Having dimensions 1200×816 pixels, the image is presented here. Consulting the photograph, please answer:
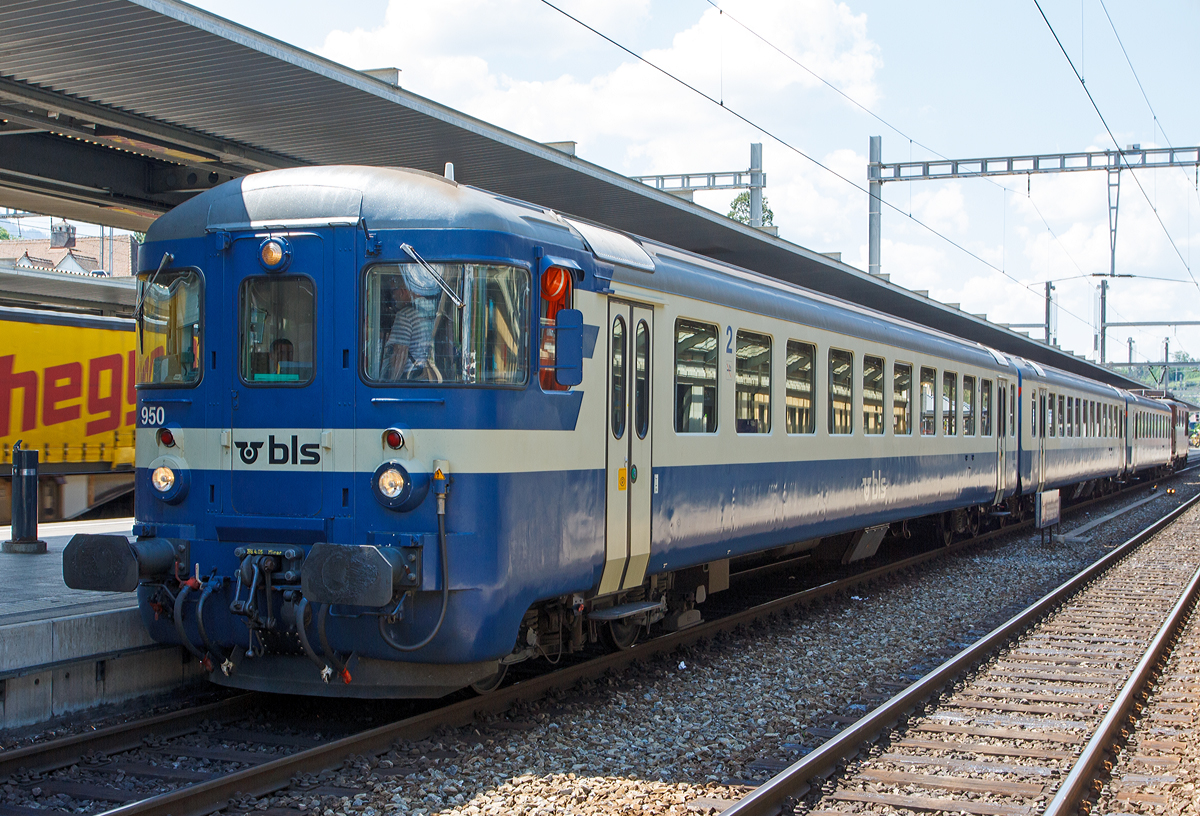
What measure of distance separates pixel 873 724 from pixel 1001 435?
12122 millimetres

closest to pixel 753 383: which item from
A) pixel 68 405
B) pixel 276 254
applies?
pixel 276 254

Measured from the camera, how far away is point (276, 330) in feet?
21.4

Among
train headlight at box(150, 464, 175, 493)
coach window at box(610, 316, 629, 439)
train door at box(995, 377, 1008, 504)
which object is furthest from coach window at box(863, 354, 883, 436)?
train headlight at box(150, 464, 175, 493)

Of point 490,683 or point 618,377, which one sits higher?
point 618,377

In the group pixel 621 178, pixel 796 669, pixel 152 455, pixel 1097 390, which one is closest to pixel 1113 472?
pixel 1097 390

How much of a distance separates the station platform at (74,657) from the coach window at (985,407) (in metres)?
12.3

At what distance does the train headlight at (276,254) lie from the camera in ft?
21.0

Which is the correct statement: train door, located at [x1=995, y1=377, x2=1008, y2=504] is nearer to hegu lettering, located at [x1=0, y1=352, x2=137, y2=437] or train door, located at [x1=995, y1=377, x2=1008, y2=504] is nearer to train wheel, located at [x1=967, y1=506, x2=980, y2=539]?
train wheel, located at [x1=967, y1=506, x2=980, y2=539]

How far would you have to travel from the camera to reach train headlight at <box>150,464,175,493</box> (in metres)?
6.60

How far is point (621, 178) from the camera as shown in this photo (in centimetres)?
1241

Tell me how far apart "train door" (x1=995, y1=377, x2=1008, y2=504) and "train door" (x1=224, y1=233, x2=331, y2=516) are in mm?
13493

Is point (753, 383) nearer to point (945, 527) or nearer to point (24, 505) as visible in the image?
point (24, 505)

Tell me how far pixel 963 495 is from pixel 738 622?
712 centimetres

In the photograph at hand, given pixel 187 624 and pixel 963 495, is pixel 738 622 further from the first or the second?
pixel 963 495
